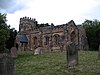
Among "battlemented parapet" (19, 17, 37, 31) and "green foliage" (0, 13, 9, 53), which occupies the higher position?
"battlemented parapet" (19, 17, 37, 31)

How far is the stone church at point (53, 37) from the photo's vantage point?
48.3 metres

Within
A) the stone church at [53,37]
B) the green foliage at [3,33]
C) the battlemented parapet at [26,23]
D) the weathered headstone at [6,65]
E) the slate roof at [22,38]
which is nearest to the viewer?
the weathered headstone at [6,65]

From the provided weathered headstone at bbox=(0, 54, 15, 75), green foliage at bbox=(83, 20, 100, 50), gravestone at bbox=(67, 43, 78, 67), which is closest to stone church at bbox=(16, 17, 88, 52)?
green foliage at bbox=(83, 20, 100, 50)

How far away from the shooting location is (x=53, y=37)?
4953 cm

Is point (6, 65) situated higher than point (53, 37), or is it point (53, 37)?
point (53, 37)

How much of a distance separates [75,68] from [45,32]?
35724 mm

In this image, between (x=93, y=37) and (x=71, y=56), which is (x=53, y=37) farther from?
(x=71, y=56)

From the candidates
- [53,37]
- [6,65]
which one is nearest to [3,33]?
[6,65]

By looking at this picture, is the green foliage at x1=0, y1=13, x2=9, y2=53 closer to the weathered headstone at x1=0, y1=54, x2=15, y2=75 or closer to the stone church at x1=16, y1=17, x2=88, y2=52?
the stone church at x1=16, y1=17, x2=88, y2=52

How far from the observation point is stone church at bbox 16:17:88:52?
48281 millimetres

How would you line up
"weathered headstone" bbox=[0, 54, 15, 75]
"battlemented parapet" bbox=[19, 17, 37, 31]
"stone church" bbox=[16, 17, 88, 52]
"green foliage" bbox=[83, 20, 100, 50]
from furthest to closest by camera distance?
"battlemented parapet" bbox=[19, 17, 37, 31], "green foliage" bbox=[83, 20, 100, 50], "stone church" bbox=[16, 17, 88, 52], "weathered headstone" bbox=[0, 54, 15, 75]

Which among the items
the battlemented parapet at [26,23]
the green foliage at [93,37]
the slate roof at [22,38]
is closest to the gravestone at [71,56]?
the slate roof at [22,38]

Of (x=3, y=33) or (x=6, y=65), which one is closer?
(x=6, y=65)

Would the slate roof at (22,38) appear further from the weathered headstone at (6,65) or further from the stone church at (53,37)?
the weathered headstone at (6,65)
